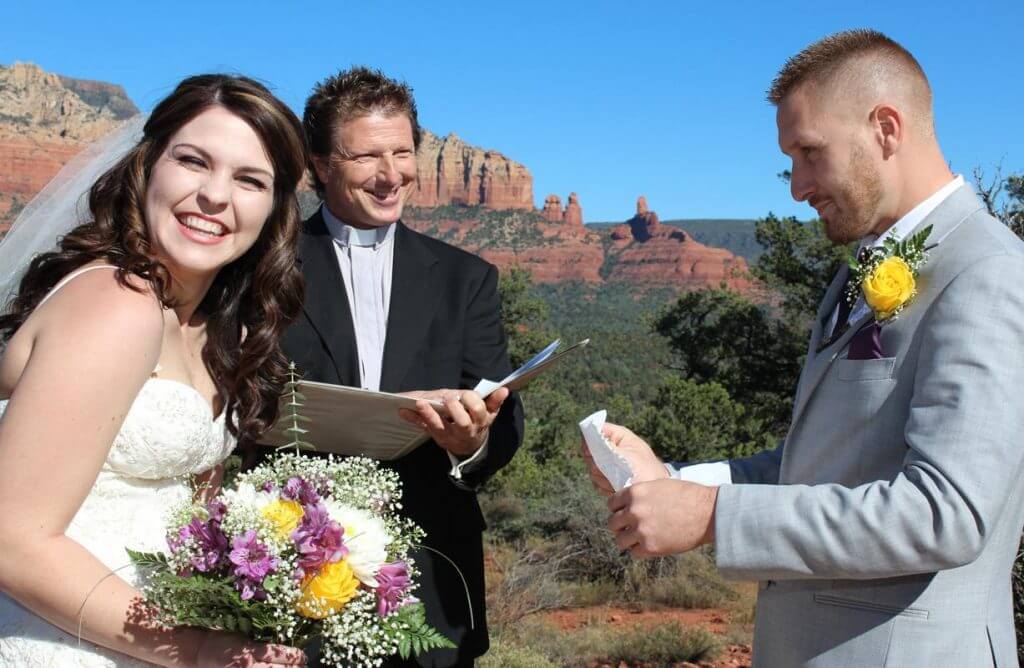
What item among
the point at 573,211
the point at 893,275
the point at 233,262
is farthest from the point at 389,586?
the point at 573,211

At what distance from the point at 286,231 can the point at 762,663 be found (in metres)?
1.74

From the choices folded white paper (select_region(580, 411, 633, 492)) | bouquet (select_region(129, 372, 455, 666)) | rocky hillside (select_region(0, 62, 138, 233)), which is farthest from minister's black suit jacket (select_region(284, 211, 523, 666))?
rocky hillside (select_region(0, 62, 138, 233))

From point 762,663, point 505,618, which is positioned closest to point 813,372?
point 762,663

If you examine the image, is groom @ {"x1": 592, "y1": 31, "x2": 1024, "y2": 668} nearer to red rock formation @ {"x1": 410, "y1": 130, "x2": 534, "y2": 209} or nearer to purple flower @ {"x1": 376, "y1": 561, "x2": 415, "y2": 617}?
purple flower @ {"x1": 376, "y1": 561, "x2": 415, "y2": 617}

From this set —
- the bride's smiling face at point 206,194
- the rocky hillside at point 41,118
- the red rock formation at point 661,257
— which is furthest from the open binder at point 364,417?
the red rock formation at point 661,257

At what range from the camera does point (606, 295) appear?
90375 millimetres

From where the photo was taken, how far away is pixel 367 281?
3.47m

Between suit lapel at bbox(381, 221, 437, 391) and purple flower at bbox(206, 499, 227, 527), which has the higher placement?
suit lapel at bbox(381, 221, 437, 391)

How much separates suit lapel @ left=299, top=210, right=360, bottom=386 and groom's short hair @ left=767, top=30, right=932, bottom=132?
66.5 inches

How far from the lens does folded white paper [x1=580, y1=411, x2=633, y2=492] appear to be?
2299mm

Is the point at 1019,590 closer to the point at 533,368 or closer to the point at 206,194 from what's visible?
the point at 533,368

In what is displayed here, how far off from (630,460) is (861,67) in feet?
3.85

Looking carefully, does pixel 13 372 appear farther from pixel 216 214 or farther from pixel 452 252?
pixel 452 252

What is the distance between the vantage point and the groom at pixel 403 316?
3.25 metres
